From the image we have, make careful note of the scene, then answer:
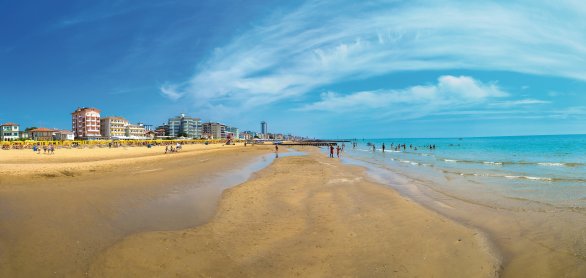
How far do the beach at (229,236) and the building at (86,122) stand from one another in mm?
111538

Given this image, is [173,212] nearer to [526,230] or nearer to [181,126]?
[526,230]

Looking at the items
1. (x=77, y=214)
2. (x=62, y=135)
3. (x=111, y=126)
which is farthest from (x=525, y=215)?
(x=111, y=126)

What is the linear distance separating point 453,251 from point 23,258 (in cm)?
816

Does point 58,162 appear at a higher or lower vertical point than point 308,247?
higher

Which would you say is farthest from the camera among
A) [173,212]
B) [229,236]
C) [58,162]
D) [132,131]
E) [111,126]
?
[132,131]

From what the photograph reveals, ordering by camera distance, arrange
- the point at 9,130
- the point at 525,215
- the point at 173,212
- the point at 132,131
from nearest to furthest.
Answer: the point at 173,212, the point at 525,215, the point at 9,130, the point at 132,131

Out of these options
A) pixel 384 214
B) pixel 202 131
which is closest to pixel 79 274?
pixel 384 214

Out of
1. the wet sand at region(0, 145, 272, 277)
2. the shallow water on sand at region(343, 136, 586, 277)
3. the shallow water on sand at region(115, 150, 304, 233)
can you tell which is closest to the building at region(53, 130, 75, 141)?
the wet sand at region(0, 145, 272, 277)

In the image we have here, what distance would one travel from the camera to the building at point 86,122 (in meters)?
104

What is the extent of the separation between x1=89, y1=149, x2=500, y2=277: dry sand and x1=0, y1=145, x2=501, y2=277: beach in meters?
0.02

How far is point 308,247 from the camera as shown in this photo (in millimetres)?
6027

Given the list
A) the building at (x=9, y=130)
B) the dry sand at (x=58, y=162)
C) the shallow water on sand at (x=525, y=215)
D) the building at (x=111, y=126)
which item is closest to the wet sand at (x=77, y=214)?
the dry sand at (x=58, y=162)

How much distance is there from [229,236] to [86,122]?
122 meters

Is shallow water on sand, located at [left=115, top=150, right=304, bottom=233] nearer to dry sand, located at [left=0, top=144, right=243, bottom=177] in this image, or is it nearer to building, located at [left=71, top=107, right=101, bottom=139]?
dry sand, located at [left=0, top=144, right=243, bottom=177]
